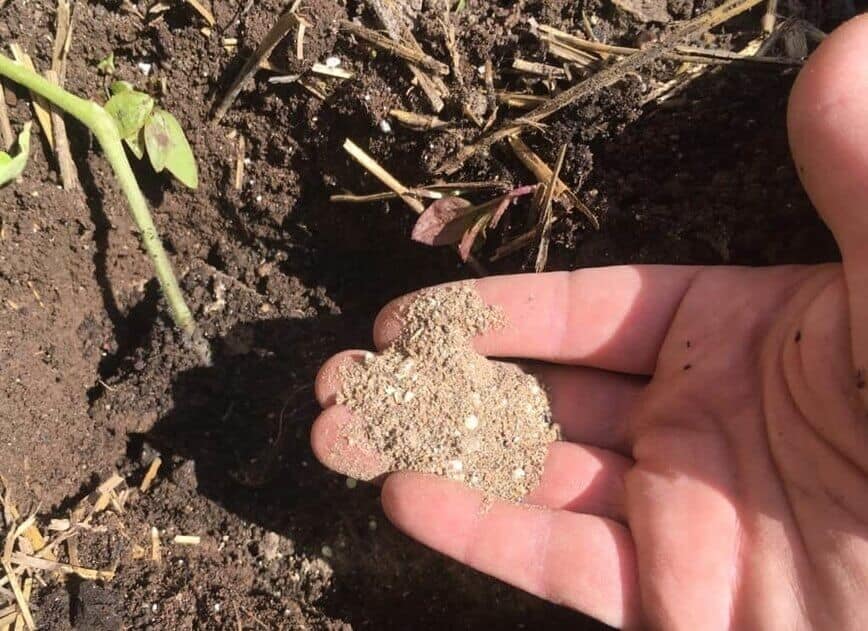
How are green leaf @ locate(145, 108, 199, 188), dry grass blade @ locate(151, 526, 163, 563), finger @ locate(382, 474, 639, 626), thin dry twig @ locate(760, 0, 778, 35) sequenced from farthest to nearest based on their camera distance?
dry grass blade @ locate(151, 526, 163, 563)
green leaf @ locate(145, 108, 199, 188)
thin dry twig @ locate(760, 0, 778, 35)
finger @ locate(382, 474, 639, 626)

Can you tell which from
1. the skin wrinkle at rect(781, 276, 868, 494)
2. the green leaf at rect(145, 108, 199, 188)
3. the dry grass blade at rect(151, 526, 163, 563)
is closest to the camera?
the skin wrinkle at rect(781, 276, 868, 494)

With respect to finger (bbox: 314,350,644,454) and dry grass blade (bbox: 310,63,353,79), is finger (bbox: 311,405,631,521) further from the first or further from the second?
dry grass blade (bbox: 310,63,353,79)

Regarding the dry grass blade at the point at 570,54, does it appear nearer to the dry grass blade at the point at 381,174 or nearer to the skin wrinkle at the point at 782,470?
the dry grass blade at the point at 381,174

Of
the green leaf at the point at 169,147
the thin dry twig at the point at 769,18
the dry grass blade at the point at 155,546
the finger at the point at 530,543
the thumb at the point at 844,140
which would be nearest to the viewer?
the thumb at the point at 844,140

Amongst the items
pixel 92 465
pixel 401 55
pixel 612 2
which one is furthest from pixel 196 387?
pixel 612 2

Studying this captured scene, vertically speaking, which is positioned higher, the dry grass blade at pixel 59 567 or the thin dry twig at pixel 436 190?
the thin dry twig at pixel 436 190

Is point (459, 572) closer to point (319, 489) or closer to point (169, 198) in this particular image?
point (319, 489)

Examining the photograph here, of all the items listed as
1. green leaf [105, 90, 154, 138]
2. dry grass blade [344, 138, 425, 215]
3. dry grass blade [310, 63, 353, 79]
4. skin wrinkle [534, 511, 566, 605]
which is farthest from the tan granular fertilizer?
green leaf [105, 90, 154, 138]

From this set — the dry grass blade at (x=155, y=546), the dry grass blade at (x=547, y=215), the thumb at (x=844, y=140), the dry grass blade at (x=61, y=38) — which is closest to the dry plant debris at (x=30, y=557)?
the dry grass blade at (x=155, y=546)
